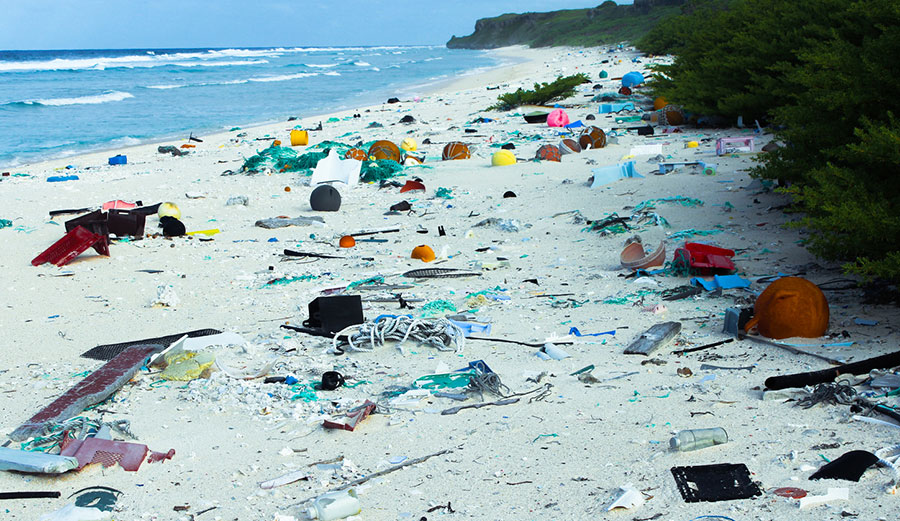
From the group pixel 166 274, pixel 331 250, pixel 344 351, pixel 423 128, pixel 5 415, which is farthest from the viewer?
pixel 423 128

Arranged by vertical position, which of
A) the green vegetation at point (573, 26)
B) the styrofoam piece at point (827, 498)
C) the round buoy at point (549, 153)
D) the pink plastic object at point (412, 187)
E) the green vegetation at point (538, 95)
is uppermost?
the green vegetation at point (573, 26)

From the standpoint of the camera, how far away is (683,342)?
381 cm

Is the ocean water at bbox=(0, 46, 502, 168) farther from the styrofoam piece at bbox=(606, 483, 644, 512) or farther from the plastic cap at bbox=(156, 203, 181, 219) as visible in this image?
the styrofoam piece at bbox=(606, 483, 644, 512)

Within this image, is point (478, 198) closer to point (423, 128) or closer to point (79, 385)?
point (79, 385)

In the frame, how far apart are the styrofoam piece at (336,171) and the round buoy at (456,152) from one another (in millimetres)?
1397

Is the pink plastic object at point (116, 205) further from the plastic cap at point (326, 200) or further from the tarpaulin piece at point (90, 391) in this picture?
the tarpaulin piece at point (90, 391)

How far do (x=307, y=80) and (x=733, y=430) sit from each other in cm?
3445

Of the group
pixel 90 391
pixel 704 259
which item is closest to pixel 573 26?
pixel 704 259

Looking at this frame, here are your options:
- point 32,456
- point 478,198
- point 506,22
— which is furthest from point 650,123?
point 506,22

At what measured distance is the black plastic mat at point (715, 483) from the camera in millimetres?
2424

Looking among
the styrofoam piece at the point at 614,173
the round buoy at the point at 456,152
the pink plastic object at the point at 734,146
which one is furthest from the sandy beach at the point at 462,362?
the round buoy at the point at 456,152

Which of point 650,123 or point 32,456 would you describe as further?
point 650,123

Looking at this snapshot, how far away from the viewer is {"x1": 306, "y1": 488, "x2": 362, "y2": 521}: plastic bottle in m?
2.44

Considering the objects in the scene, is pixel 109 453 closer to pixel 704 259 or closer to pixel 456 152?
pixel 704 259
